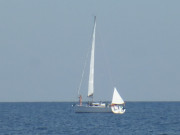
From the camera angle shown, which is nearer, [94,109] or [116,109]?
[94,109]

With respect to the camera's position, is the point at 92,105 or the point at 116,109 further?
the point at 116,109

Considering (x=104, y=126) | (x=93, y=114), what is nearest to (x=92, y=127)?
(x=104, y=126)

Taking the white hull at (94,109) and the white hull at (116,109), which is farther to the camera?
the white hull at (116,109)

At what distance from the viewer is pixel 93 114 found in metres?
111

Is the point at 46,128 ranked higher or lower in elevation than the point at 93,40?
lower

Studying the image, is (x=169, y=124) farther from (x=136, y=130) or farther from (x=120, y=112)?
(x=120, y=112)

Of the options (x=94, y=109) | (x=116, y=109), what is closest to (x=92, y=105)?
(x=94, y=109)

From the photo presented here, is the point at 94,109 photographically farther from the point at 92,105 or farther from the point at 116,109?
the point at 116,109

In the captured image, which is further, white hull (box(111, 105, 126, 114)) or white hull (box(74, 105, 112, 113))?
white hull (box(111, 105, 126, 114))

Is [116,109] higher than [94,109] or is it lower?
higher

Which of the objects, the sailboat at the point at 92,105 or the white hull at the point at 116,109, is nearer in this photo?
the sailboat at the point at 92,105

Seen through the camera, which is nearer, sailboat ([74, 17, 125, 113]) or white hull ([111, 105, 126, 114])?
sailboat ([74, 17, 125, 113])

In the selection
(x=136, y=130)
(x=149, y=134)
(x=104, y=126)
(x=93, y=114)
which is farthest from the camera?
(x=93, y=114)

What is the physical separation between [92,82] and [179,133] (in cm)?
4519
